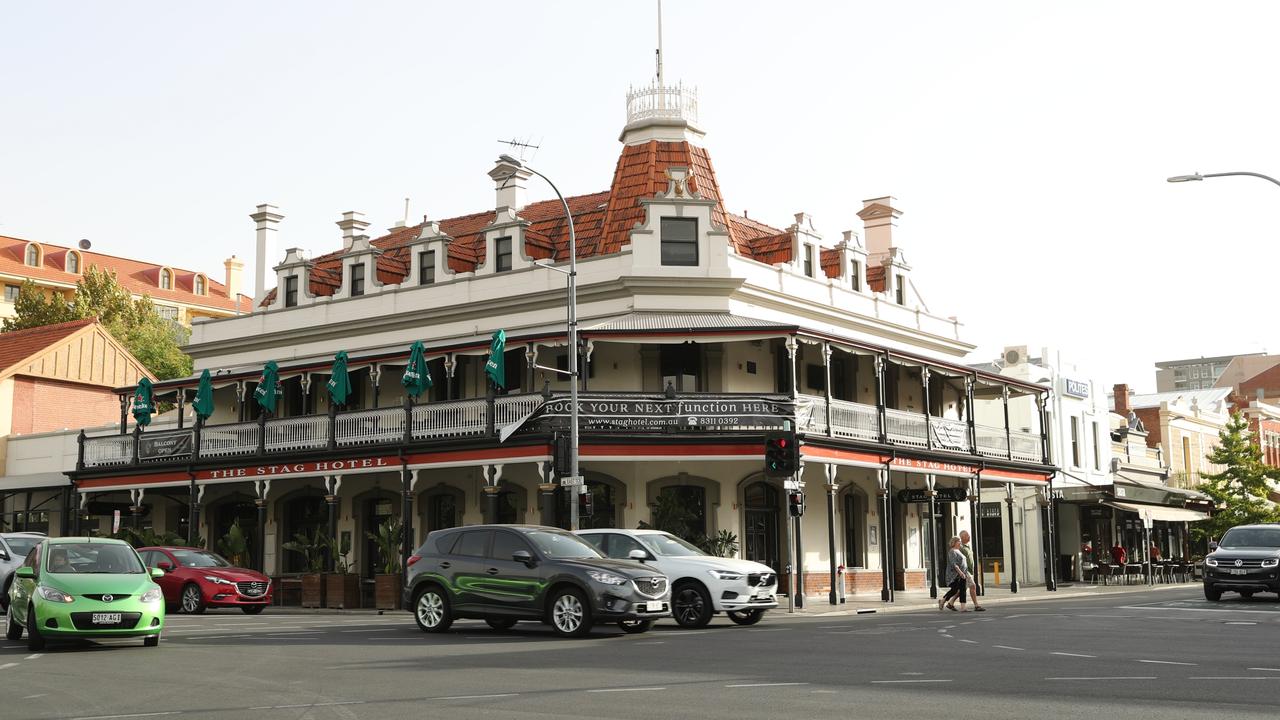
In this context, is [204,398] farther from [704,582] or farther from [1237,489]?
[1237,489]

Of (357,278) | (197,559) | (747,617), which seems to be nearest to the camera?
(747,617)

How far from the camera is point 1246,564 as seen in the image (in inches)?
1158

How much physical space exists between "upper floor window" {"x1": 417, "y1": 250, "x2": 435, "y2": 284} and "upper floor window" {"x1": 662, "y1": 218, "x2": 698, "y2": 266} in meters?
8.21

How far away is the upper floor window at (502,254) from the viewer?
129ft

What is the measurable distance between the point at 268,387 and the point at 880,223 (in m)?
21.8

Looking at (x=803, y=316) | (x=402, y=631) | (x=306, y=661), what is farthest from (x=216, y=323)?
(x=306, y=661)

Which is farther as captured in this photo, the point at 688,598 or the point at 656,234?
the point at 656,234

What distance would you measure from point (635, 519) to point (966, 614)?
10333 millimetres

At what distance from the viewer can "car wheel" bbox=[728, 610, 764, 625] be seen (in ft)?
75.3

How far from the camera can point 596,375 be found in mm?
35844

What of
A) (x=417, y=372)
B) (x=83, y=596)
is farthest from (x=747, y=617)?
(x=417, y=372)

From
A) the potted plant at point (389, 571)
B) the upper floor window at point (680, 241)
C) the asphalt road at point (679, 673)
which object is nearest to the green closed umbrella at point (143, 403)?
the potted plant at point (389, 571)

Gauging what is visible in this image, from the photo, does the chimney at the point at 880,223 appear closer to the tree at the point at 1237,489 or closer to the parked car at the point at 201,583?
the tree at the point at 1237,489

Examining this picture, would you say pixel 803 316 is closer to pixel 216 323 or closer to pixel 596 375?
pixel 596 375
